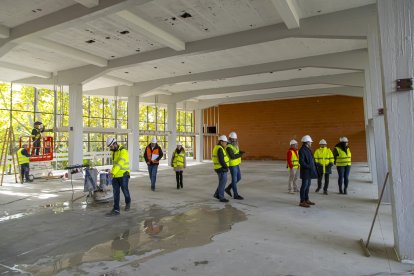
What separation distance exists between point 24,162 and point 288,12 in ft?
39.9

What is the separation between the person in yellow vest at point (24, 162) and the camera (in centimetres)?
1241

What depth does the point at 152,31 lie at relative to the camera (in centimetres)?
887

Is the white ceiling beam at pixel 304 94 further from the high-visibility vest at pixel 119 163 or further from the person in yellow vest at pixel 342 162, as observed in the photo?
the high-visibility vest at pixel 119 163

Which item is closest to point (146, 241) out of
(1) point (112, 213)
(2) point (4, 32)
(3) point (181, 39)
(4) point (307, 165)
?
(1) point (112, 213)

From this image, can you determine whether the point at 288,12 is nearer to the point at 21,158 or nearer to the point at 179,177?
the point at 179,177

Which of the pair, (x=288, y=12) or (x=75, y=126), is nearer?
(x=288, y=12)

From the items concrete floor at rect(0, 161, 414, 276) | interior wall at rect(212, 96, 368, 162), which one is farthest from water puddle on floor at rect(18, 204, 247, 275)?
interior wall at rect(212, 96, 368, 162)

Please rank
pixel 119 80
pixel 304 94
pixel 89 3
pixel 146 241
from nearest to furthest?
pixel 146 241
pixel 89 3
pixel 119 80
pixel 304 94

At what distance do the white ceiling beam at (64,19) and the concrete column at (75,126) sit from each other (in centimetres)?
486

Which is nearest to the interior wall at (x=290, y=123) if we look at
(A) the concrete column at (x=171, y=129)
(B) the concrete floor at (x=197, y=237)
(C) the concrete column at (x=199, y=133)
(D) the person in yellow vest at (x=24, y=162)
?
(C) the concrete column at (x=199, y=133)

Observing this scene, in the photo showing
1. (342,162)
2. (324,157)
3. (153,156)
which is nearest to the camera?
(342,162)

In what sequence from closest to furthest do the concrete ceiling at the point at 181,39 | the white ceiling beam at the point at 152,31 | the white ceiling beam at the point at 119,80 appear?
the concrete ceiling at the point at 181,39 < the white ceiling beam at the point at 152,31 < the white ceiling beam at the point at 119,80

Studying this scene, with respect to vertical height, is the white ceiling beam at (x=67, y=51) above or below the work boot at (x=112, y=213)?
above

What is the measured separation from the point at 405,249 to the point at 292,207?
11.2 ft
